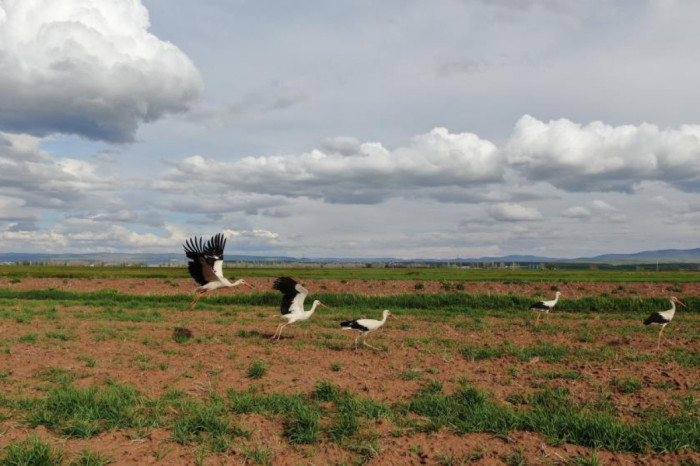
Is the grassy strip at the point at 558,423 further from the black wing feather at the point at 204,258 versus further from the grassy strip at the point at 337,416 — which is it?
the black wing feather at the point at 204,258

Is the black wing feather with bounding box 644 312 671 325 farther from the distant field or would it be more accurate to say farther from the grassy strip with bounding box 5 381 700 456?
the distant field

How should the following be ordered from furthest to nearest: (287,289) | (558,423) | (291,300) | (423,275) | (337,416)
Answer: (423,275) < (291,300) < (287,289) < (337,416) < (558,423)

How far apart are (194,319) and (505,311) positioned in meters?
17.4

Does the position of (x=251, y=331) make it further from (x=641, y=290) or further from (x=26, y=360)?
(x=641, y=290)

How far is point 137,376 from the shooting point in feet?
37.8

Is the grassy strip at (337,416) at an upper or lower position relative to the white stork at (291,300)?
lower

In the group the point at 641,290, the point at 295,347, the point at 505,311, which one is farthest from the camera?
the point at 641,290

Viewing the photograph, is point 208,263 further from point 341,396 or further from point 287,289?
point 341,396

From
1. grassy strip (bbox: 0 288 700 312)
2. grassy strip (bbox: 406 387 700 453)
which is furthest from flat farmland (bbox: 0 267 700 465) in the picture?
grassy strip (bbox: 0 288 700 312)

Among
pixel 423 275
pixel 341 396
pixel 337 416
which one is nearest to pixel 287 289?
pixel 341 396

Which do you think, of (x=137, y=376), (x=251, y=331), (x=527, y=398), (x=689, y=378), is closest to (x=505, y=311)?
(x=251, y=331)

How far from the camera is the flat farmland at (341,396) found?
24.4 ft

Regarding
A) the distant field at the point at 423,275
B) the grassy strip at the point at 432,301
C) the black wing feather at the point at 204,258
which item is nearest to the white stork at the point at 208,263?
the black wing feather at the point at 204,258

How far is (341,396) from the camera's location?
983cm
